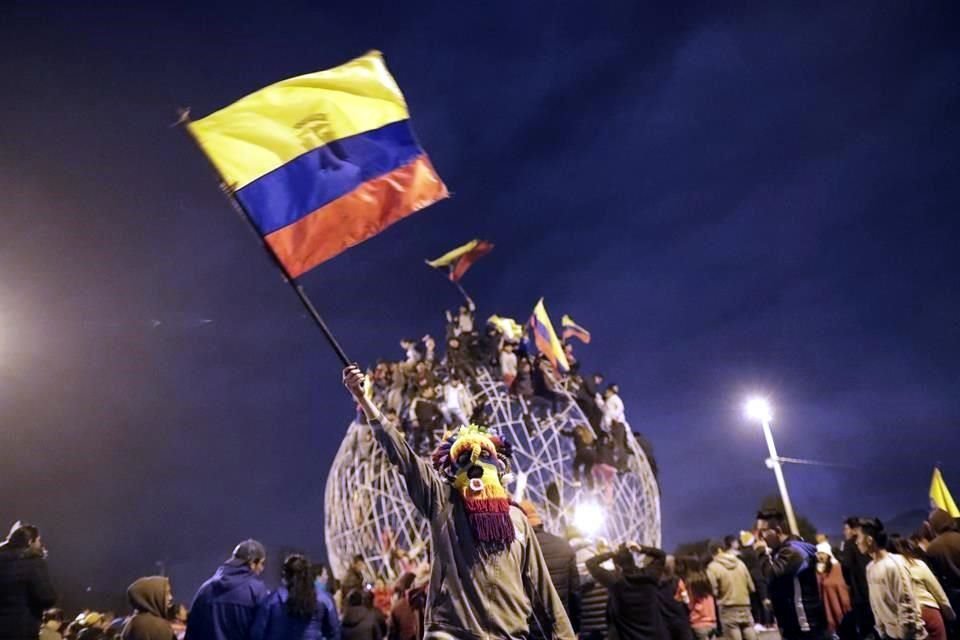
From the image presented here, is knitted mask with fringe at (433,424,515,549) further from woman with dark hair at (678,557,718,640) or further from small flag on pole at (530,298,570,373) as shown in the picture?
small flag on pole at (530,298,570,373)

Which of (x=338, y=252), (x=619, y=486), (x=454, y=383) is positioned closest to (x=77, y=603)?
(x=454, y=383)

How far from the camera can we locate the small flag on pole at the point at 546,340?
46.8 feet

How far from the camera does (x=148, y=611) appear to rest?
539 centimetres

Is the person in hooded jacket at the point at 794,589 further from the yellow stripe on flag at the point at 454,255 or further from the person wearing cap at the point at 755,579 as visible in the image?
the yellow stripe on flag at the point at 454,255

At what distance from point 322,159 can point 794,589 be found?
653cm

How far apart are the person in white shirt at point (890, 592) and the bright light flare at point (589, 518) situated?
6.37 metres

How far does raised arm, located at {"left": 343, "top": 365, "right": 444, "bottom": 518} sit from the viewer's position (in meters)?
3.77

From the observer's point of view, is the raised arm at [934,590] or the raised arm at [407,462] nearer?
the raised arm at [407,462]

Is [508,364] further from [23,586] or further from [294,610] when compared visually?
[23,586]

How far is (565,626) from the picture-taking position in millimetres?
3779

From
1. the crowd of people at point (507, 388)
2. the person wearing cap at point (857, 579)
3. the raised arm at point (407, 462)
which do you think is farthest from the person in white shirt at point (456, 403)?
the raised arm at point (407, 462)

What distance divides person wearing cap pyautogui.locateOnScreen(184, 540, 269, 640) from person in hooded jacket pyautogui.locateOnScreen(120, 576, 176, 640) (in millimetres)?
218

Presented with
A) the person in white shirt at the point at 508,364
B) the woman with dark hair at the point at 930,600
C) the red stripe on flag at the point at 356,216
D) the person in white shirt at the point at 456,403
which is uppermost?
the person in white shirt at the point at 508,364

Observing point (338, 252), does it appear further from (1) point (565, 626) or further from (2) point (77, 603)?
(2) point (77, 603)
